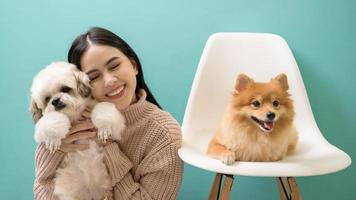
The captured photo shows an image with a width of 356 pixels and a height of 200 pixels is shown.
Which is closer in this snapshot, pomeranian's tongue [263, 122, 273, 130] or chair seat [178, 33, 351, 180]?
pomeranian's tongue [263, 122, 273, 130]

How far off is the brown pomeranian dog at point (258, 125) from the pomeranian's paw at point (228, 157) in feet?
0.06

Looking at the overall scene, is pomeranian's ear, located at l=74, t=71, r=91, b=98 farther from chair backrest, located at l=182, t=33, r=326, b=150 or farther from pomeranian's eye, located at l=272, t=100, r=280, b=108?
pomeranian's eye, located at l=272, t=100, r=280, b=108

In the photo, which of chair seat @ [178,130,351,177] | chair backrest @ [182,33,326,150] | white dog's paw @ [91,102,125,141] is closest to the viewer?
chair seat @ [178,130,351,177]

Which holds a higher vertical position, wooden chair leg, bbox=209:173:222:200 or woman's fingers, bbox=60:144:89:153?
woman's fingers, bbox=60:144:89:153

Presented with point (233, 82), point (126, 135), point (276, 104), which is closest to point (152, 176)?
point (126, 135)

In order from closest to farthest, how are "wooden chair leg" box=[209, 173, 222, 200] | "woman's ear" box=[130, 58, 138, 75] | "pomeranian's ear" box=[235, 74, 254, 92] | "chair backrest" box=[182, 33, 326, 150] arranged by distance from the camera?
"pomeranian's ear" box=[235, 74, 254, 92] → "woman's ear" box=[130, 58, 138, 75] → "wooden chair leg" box=[209, 173, 222, 200] → "chair backrest" box=[182, 33, 326, 150]

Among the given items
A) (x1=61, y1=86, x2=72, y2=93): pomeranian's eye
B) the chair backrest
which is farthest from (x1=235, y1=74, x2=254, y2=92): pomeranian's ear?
(x1=61, y1=86, x2=72, y2=93): pomeranian's eye

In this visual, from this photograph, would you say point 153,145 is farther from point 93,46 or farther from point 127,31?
point 127,31

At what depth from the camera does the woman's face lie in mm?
1328

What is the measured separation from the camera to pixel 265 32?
6.52 feet

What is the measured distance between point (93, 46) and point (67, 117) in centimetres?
29

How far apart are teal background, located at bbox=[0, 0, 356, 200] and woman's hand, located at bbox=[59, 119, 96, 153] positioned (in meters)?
0.83

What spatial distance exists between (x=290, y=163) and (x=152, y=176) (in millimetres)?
501

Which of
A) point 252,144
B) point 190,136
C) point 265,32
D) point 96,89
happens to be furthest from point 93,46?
point 265,32
